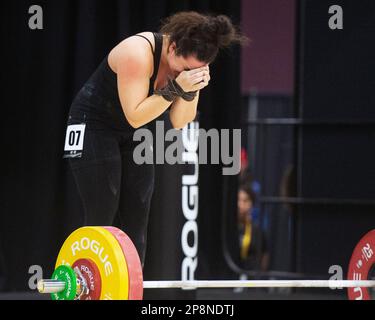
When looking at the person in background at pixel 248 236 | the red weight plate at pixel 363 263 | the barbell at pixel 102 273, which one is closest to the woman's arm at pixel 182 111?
the barbell at pixel 102 273

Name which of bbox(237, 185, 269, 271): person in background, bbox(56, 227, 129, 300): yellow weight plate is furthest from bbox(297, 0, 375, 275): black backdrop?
bbox(56, 227, 129, 300): yellow weight plate

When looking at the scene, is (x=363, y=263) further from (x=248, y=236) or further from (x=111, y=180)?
(x=248, y=236)

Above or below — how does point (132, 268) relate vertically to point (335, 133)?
below

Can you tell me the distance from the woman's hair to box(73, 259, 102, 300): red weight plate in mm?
849

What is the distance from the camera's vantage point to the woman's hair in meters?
3.31

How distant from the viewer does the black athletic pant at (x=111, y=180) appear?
11.2 feet

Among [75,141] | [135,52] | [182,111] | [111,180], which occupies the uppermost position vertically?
[135,52]

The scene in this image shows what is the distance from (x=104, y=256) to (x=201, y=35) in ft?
2.90

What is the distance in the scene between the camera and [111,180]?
134 inches

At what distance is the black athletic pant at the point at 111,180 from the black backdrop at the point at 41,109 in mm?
1690

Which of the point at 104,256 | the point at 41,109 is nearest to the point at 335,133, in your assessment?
the point at 41,109

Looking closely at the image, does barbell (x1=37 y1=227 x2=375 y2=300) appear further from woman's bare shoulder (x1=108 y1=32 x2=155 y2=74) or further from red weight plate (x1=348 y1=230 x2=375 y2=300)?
woman's bare shoulder (x1=108 y1=32 x2=155 y2=74)

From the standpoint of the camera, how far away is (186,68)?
341 cm
